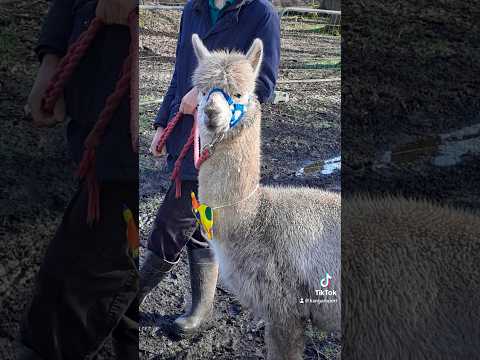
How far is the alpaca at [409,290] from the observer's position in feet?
5.33

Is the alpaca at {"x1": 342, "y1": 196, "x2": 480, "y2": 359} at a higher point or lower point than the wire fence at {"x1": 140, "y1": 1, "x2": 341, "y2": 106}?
lower

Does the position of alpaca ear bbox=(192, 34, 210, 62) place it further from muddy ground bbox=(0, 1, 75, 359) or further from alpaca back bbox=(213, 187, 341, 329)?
muddy ground bbox=(0, 1, 75, 359)

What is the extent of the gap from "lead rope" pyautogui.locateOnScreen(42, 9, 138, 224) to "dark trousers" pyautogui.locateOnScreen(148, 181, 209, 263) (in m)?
0.19

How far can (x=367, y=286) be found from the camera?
1649mm

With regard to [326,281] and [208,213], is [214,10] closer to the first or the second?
[208,213]

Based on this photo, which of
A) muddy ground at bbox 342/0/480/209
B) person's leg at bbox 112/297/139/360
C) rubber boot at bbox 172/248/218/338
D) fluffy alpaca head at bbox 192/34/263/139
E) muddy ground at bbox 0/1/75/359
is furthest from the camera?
muddy ground at bbox 342/0/480/209

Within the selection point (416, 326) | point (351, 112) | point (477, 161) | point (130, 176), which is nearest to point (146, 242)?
point (130, 176)

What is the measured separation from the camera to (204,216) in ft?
4.76

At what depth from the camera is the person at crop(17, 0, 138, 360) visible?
59.1 inches

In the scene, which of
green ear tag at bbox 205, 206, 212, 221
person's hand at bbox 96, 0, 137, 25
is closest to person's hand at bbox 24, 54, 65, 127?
person's hand at bbox 96, 0, 137, 25

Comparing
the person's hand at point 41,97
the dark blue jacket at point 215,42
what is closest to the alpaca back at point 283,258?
the dark blue jacket at point 215,42

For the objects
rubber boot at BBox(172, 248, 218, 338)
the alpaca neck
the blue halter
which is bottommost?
rubber boot at BBox(172, 248, 218, 338)

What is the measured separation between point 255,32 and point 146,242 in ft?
2.22

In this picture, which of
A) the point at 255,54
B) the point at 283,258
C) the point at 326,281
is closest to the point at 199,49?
the point at 255,54
